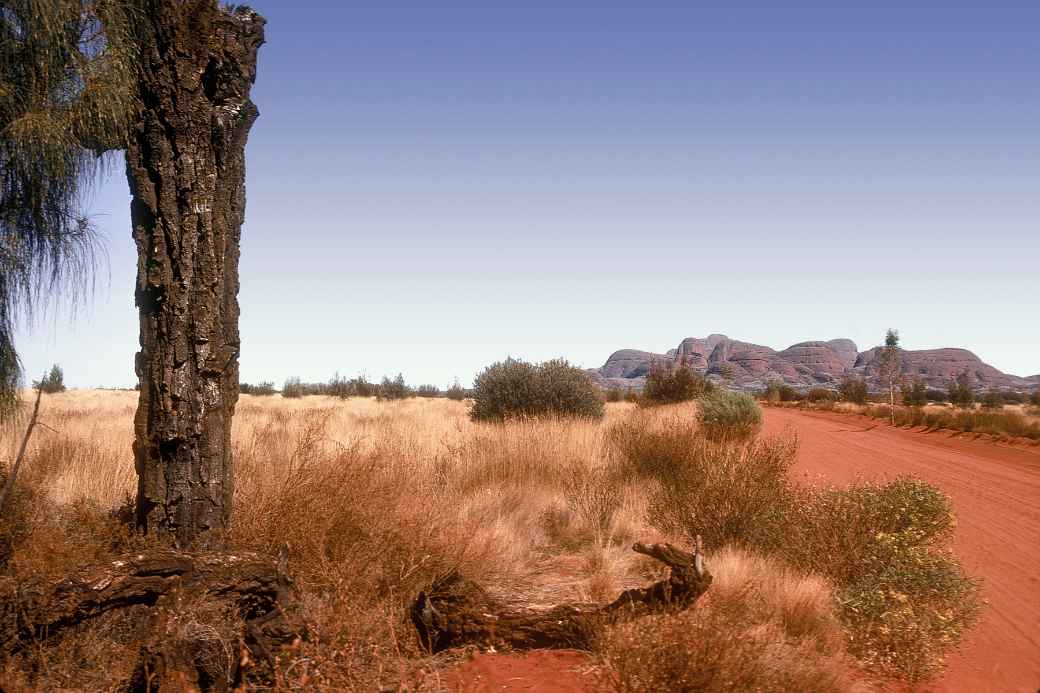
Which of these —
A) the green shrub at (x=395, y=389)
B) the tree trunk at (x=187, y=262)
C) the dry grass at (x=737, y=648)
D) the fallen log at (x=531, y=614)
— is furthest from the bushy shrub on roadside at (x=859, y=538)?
the green shrub at (x=395, y=389)

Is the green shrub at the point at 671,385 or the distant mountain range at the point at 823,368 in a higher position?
the distant mountain range at the point at 823,368

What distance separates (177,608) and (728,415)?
16010 mm

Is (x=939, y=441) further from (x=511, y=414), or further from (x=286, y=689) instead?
(x=286, y=689)

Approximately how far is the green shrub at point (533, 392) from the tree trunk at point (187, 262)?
1148cm

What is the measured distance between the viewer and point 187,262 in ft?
16.5

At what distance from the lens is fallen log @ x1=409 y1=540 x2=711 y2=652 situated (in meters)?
4.88

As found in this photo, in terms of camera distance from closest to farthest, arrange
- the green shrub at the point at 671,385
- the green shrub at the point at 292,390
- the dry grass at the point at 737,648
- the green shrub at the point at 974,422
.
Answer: the dry grass at the point at 737,648 → the green shrub at the point at 974,422 → the green shrub at the point at 671,385 → the green shrub at the point at 292,390

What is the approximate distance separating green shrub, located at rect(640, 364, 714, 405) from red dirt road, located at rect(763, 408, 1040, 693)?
4.77m

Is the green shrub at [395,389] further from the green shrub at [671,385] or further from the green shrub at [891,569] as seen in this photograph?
the green shrub at [891,569]

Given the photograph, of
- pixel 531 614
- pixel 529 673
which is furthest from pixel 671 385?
pixel 529 673

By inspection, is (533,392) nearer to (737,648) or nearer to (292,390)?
(737,648)

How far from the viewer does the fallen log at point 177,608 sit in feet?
12.0

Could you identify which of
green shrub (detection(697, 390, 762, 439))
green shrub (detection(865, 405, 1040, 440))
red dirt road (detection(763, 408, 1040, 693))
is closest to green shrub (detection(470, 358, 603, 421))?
green shrub (detection(697, 390, 762, 439))

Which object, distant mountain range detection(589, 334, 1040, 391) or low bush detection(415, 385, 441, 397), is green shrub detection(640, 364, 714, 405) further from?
distant mountain range detection(589, 334, 1040, 391)
